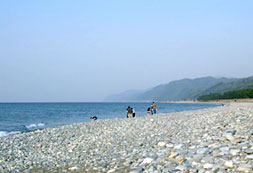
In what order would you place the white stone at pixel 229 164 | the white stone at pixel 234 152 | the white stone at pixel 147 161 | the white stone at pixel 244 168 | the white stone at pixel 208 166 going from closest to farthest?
1. the white stone at pixel 244 168
2. the white stone at pixel 229 164
3. the white stone at pixel 208 166
4. the white stone at pixel 234 152
5. the white stone at pixel 147 161

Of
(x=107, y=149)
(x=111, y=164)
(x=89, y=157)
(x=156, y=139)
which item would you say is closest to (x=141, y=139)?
(x=156, y=139)

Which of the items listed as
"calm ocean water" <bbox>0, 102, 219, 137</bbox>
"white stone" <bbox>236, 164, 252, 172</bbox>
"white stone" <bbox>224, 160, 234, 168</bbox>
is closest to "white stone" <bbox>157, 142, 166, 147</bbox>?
"white stone" <bbox>224, 160, 234, 168</bbox>

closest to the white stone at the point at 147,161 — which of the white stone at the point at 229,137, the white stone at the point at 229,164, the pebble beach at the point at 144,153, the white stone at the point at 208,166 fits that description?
the pebble beach at the point at 144,153

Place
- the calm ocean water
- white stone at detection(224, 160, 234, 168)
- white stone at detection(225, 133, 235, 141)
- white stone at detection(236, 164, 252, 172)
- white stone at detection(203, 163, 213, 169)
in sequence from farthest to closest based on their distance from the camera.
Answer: the calm ocean water
white stone at detection(225, 133, 235, 141)
white stone at detection(203, 163, 213, 169)
white stone at detection(224, 160, 234, 168)
white stone at detection(236, 164, 252, 172)

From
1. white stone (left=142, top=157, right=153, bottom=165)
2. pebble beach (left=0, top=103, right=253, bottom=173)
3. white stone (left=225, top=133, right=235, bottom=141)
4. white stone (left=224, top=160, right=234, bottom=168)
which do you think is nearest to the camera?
white stone (left=224, top=160, right=234, bottom=168)

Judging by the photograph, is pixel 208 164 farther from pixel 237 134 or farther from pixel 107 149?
pixel 107 149

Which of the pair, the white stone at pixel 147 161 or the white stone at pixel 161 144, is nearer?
the white stone at pixel 147 161

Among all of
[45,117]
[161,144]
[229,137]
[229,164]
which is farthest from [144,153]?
[45,117]

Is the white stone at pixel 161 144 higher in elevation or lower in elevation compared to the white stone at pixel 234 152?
lower

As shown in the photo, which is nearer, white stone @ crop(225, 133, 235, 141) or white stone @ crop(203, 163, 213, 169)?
white stone @ crop(203, 163, 213, 169)

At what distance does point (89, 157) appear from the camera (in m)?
12.8

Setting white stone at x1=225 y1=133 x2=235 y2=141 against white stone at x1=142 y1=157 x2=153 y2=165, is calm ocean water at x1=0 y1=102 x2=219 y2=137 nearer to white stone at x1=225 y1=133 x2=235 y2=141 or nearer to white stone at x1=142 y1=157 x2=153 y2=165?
white stone at x1=142 y1=157 x2=153 y2=165

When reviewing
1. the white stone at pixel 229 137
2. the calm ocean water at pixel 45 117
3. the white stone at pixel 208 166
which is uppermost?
the white stone at pixel 229 137

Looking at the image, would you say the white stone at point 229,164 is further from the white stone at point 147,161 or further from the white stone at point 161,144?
the white stone at point 161,144
